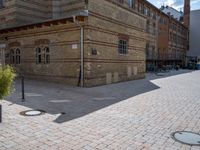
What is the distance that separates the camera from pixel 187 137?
4.83 meters

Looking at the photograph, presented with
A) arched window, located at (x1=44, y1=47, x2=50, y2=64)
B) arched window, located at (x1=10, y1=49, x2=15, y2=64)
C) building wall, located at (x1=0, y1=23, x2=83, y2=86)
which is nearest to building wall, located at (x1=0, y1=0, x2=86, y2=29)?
building wall, located at (x1=0, y1=23, x2=83, y2=86)

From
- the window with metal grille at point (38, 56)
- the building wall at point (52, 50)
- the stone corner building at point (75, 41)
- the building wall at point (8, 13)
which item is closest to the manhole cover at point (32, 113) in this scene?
the stone corner building at point (75, 41)

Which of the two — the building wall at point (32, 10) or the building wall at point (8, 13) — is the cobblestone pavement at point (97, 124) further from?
the building wall at point (8, 13)

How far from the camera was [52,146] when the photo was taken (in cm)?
421

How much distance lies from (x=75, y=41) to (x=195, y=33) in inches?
1761

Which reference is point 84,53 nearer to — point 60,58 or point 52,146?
point 60,58

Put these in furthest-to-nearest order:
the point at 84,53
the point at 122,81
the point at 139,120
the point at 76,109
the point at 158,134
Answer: the point at 122,81 < the point at 84,53 < the point at 76,109 < the point at 139,120 < the point at 158,134

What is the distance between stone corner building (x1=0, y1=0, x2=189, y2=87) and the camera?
12438 mm

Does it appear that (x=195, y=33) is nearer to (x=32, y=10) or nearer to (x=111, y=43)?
A: (x=111, y=43)

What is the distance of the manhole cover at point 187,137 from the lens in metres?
4.54

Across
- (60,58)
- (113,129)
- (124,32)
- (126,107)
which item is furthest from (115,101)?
(124,32)

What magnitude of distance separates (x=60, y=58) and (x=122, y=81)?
5.39m

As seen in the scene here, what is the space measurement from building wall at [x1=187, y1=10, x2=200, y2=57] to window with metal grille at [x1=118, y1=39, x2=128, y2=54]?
38.8 m

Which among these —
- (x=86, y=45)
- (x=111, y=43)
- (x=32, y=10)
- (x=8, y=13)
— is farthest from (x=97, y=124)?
(x=8, y=13)
